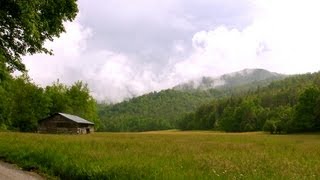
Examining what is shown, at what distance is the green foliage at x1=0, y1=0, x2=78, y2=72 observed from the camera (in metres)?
18.4

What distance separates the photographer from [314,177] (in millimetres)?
14250

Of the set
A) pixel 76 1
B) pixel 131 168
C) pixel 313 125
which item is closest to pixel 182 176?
pixel 131 168

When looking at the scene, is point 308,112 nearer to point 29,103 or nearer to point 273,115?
point 273,115

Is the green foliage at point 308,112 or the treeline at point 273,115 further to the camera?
the treeline at point 273,115

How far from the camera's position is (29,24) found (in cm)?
1817

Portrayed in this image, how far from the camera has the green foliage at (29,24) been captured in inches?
723

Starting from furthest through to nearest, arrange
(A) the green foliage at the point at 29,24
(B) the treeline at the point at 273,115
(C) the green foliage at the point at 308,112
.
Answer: (B) the treeline at the point at 273,115 < (C) the green foliage at the point at 308,112 < (A) the green foliage at the point at 29,24

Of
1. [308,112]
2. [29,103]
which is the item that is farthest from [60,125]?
[308,112]

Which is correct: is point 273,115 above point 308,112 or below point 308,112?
above

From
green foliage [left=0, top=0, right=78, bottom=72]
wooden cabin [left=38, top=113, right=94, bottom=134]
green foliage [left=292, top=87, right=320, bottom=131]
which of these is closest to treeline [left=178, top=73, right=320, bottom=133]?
green foliage [left=292, top=87, right=320, bottom=131]

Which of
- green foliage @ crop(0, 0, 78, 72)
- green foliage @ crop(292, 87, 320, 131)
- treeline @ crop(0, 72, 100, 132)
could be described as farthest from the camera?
green foliage @ crop(292, 87, 320, 131)

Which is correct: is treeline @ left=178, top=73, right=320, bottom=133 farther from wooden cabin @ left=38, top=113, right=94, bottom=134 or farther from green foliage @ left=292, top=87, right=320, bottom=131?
wooden cabin @ left=38, top=113, right=94, bottom=134

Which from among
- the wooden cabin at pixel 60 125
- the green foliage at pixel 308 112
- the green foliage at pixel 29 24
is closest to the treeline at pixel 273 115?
the green foliage at pixel 308 112

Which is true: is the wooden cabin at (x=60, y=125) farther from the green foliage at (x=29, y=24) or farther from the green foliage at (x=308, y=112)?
the green foliage at (x=29, y=24)
